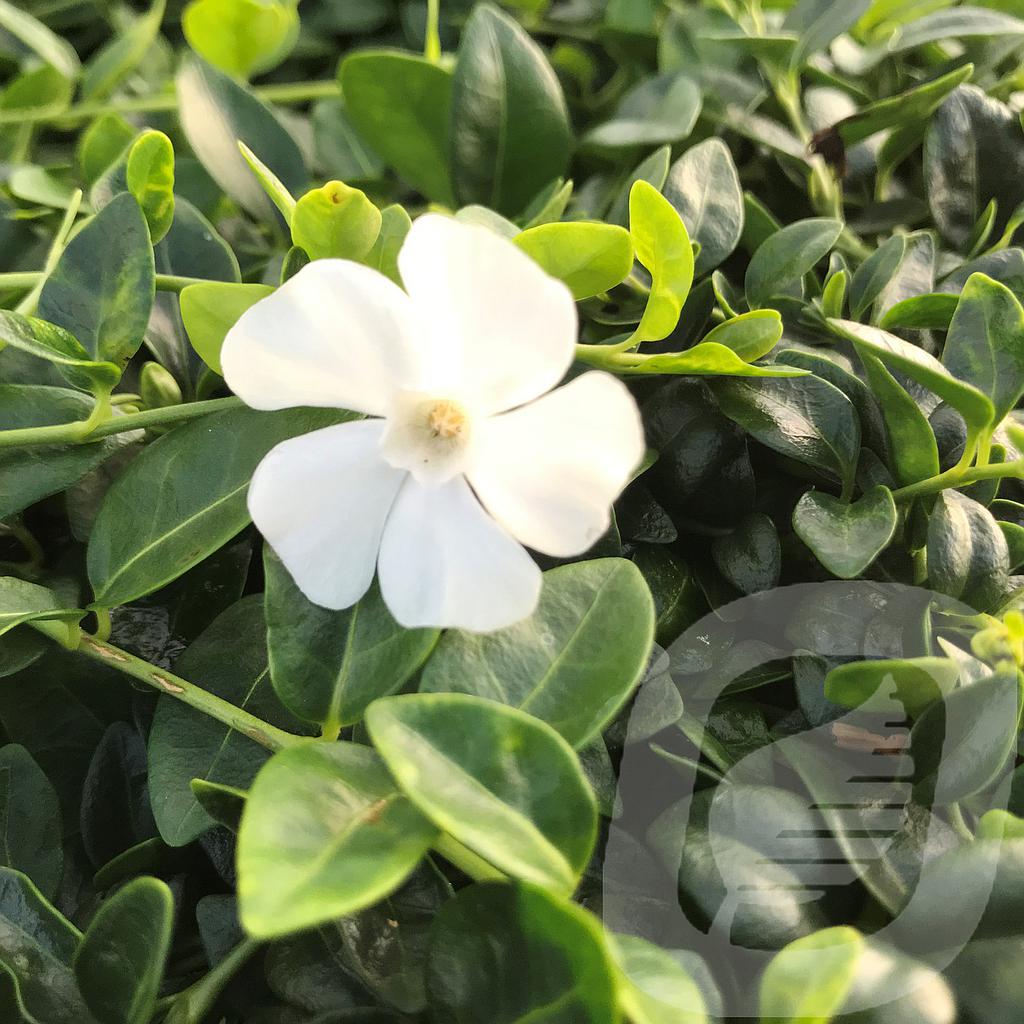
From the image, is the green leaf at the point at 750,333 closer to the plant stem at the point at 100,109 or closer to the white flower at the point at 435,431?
the white flower at the point at 435,431

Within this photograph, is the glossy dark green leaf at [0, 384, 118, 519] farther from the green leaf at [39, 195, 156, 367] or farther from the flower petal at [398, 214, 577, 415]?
the flower petal at [398, 214, 577, 415]

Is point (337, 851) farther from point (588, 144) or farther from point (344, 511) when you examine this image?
point (588, 144)

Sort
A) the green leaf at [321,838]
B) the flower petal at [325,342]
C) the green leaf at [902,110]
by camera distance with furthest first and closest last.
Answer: the green leaf at [902,110] → the flower petal at [325,342] → the green leaf at [321,838]

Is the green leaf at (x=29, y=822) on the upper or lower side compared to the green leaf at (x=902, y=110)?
lower

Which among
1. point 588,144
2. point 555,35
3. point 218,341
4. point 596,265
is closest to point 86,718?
point 218,341

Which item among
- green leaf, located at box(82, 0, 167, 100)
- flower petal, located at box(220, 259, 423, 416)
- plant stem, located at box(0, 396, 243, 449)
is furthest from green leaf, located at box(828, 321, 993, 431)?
green leaf, located at box(82, 0, 167, 100)

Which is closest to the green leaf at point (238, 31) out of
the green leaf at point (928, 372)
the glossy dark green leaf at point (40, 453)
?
the glossy dark green leaf at point (40, 453)
